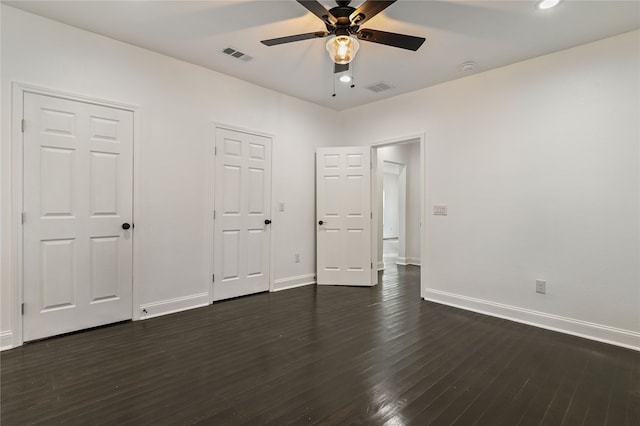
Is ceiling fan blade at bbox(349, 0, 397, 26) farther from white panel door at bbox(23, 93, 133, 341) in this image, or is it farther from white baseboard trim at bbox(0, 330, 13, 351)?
white baseboard trim at bbox(0, 330, 13, 351)

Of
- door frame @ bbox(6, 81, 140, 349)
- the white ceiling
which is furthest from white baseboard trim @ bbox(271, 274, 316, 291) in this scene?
the white ceiling

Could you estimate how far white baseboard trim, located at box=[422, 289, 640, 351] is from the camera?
112 inches

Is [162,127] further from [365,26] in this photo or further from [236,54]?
[365,26]

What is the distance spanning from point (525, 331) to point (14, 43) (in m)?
5.44

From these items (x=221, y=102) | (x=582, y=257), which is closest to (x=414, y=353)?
(x=582, y=257)

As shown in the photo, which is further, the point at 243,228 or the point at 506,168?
the point at 243,228

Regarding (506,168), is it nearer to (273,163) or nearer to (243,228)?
(273,163)

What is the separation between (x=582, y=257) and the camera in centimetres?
307

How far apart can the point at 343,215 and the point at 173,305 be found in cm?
268

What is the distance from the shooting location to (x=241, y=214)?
4191mm

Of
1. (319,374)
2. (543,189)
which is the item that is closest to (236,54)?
(319,374)

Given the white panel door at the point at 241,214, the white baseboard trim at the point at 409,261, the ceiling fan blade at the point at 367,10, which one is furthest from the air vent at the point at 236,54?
the white baseboard trim at the point at 409,261

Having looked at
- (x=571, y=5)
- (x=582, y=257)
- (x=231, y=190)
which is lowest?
(x=582, y=257)

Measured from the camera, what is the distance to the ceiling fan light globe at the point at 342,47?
8.11 feet
